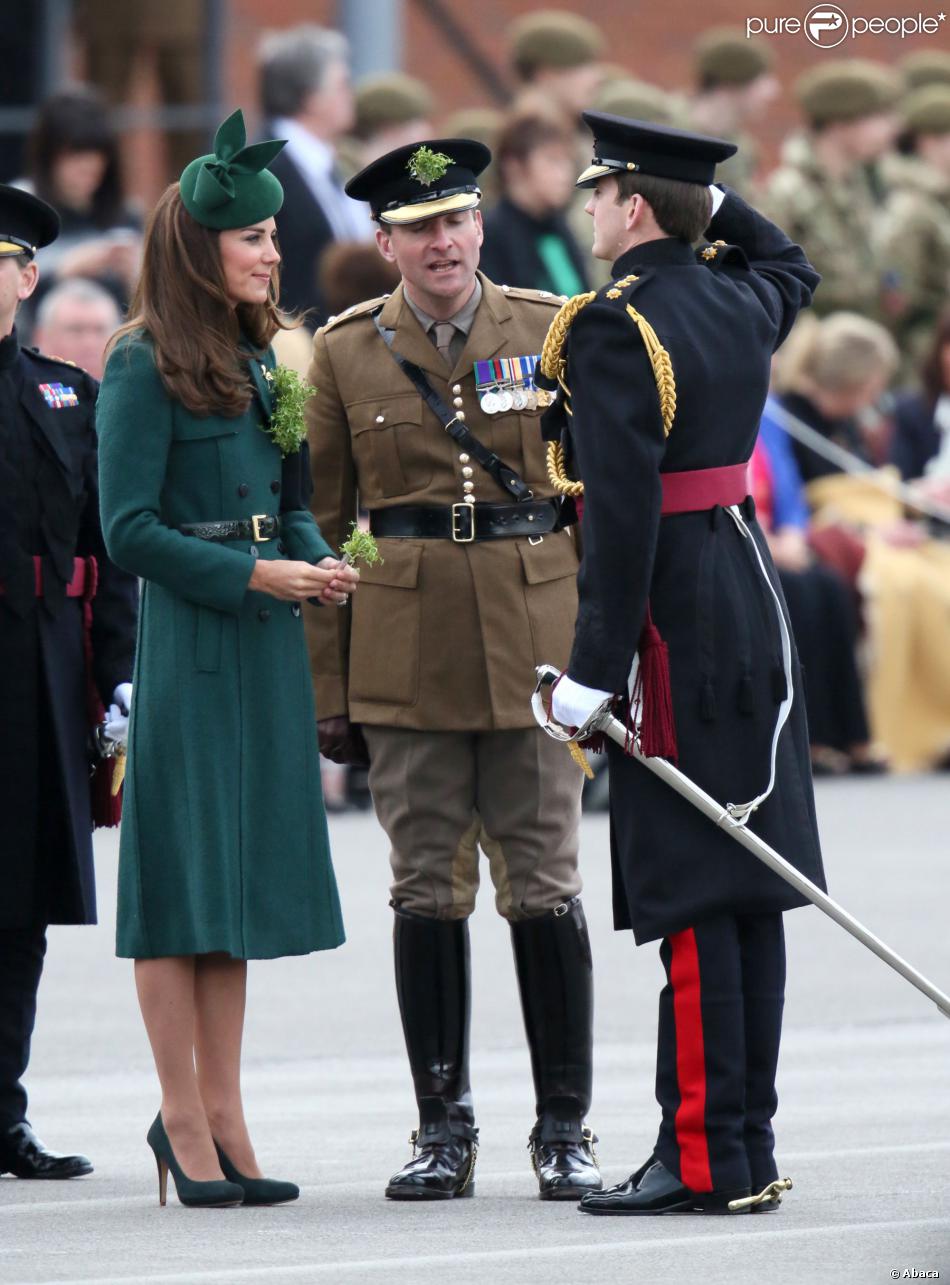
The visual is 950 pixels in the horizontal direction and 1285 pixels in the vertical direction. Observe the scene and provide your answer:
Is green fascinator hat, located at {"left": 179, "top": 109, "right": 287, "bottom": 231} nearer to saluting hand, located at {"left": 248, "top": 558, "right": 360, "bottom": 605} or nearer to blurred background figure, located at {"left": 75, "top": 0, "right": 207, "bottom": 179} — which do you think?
saluting hand, located at {"left": 248, "top": 558, "right": 360, "bottom": 605}

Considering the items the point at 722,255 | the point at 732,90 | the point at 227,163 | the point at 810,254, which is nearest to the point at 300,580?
the point at 227,163

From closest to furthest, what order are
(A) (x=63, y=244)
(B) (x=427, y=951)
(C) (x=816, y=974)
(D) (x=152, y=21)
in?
(B) (x=427, y=951), (C) (x=816, y=974), (A) (x=63, y=244), (D) (x=152, y=21)

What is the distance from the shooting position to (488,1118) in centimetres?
744

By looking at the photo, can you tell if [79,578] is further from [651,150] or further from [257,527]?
[651,150]

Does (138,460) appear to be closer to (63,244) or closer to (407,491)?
(407,491)

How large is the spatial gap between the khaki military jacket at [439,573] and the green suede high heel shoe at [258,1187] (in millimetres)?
1011

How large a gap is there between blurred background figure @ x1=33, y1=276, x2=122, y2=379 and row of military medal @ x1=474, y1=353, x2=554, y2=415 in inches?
184

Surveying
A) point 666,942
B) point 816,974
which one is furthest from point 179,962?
point 816,974

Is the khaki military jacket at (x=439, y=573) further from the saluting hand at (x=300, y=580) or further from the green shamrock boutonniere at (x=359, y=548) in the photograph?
the saluting hand at (x=300, y=580)

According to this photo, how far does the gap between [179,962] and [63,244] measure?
728cm

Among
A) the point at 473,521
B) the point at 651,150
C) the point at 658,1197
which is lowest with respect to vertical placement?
the point at 658,1197

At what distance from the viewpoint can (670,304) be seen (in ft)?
19.6

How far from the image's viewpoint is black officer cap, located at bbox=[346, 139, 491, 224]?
6488mm

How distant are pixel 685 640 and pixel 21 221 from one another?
1846 mm
